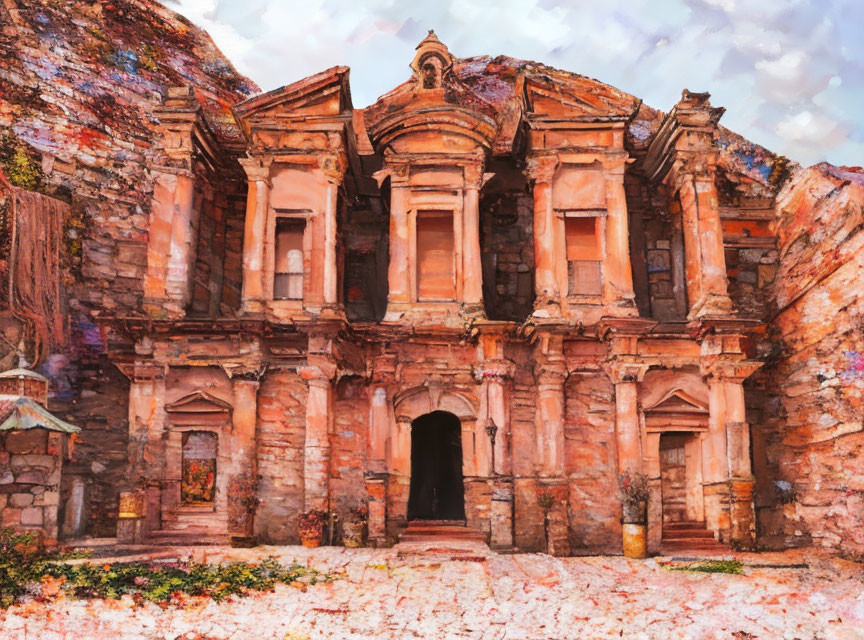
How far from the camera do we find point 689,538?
13406 millimetres

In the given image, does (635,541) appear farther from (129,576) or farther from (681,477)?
(129,576)

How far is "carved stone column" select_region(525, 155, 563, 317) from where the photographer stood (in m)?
14.3

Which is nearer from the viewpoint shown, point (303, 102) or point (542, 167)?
point (542, 167)

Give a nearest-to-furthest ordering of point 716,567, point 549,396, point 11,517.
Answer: point 11,517 < point 716,567 < point 549,396

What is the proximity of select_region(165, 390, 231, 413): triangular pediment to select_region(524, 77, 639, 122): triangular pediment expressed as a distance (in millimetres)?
8352

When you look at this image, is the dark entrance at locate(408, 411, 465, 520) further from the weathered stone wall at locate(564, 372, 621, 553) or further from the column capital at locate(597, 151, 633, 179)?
the column capital at locate(597, 151, 633, 179)

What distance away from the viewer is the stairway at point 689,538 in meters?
13.1

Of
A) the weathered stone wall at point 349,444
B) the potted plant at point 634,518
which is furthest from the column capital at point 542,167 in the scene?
the potted plant at point 634,518

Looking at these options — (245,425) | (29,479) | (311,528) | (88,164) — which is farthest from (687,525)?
(88,164)

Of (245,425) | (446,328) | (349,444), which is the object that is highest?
(446,328)

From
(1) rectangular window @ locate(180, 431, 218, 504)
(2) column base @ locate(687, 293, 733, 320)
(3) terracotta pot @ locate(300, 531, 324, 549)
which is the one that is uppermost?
(2) column base @ locate(687, 293, 733, 320)

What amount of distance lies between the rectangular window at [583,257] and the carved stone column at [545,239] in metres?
0.45

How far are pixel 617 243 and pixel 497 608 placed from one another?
25.2ft

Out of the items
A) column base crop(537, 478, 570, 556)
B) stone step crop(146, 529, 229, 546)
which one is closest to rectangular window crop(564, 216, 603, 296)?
column base crop(537, 478, 570, 556)
